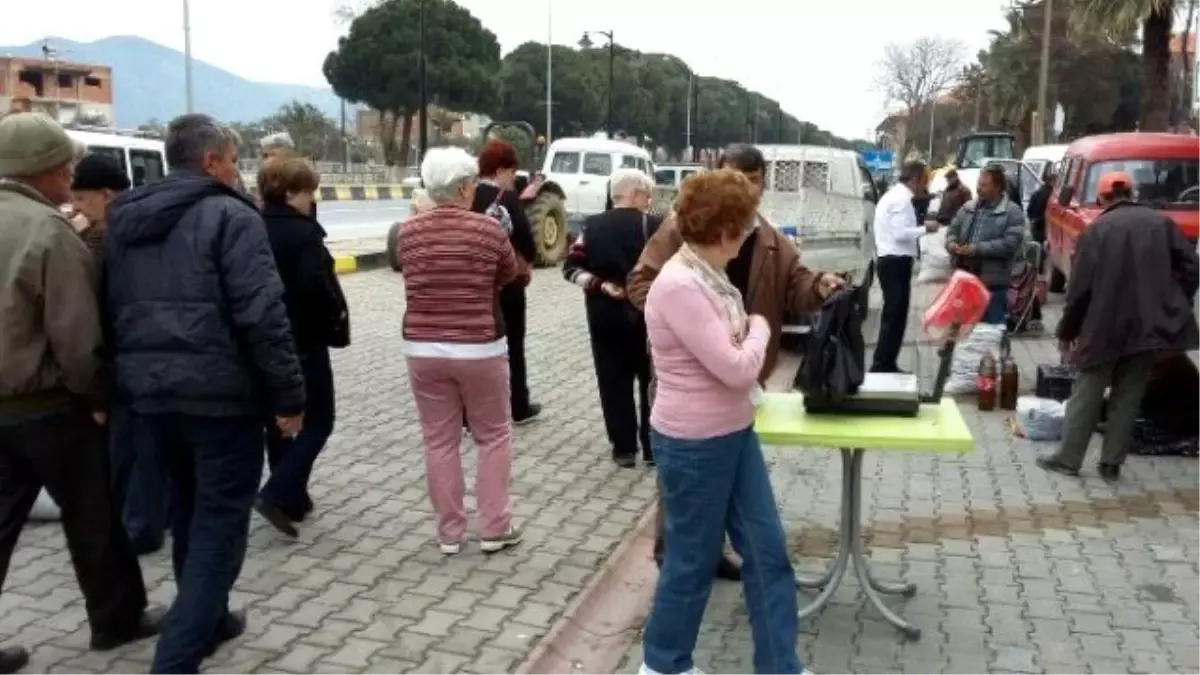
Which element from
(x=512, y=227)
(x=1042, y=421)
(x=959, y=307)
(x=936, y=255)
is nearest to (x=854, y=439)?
(x=959, y=307)

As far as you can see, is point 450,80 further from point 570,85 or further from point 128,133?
point 128,133

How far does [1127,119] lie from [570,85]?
93.0 ft

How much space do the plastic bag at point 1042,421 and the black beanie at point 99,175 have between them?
5734 millimetres

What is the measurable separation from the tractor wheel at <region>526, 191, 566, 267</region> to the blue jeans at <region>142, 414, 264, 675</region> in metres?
A: 14.1

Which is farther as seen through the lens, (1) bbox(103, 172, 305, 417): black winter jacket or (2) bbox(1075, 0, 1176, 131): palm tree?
(2) bbox(1075, 0, 1176, 131): palm tree

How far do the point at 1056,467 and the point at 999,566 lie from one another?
1.90 meters

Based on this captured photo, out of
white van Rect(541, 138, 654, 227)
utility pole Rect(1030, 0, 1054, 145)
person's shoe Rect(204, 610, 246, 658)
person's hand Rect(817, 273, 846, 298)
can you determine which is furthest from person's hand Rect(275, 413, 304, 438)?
utility pole Rect(1030, 0, 1054, 145)

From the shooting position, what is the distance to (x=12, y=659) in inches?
163

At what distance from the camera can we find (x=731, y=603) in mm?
5012

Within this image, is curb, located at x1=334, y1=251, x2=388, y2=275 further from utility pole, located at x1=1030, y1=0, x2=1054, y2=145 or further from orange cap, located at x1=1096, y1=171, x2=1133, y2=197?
utility pole, located at x1=1030, y1=0, x2=1054, y2=145

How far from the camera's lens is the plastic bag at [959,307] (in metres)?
4.30

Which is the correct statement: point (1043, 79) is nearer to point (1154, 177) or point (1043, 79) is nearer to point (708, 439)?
point (1154, 177)

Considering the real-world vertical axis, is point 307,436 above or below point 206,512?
below

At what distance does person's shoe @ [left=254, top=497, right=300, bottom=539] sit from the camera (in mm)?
→ 5543
